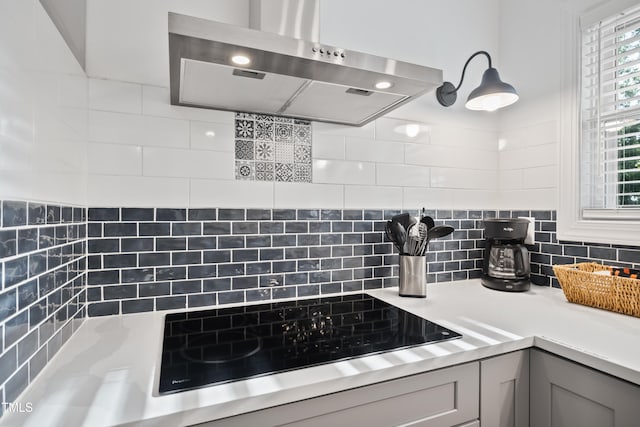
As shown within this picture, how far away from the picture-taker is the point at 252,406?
674 mm

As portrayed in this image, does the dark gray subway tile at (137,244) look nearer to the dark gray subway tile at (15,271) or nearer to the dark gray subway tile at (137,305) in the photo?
the dark gray subway tile at (137,305)

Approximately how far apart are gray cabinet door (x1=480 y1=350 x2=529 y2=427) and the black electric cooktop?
0.44 ft

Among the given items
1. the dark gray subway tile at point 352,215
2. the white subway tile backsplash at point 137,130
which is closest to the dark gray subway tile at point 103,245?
the white subway tile backsplash at point 137,130

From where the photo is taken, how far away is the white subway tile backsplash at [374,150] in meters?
1.52

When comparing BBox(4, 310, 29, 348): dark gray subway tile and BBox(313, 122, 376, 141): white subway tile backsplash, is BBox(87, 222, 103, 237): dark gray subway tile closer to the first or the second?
BBox(4, 310, 29, 348): dark gray subway tile

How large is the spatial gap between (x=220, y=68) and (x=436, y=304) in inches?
44.5

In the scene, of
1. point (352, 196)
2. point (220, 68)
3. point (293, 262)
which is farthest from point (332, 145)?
point (220, 68)

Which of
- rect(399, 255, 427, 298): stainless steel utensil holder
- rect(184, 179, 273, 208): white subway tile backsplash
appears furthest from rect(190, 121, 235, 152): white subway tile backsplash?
rect(399, 255, 427, 298): stainless steel utensil holder

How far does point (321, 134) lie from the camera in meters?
1.46

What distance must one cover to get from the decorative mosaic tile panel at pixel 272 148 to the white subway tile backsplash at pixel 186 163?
5cm

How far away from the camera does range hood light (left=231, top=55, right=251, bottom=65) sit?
86 centimetres

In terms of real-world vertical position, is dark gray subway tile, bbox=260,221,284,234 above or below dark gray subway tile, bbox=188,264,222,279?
above

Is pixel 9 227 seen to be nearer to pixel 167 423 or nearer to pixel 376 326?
pixel 167 423

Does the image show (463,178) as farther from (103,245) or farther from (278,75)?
(103,245)
